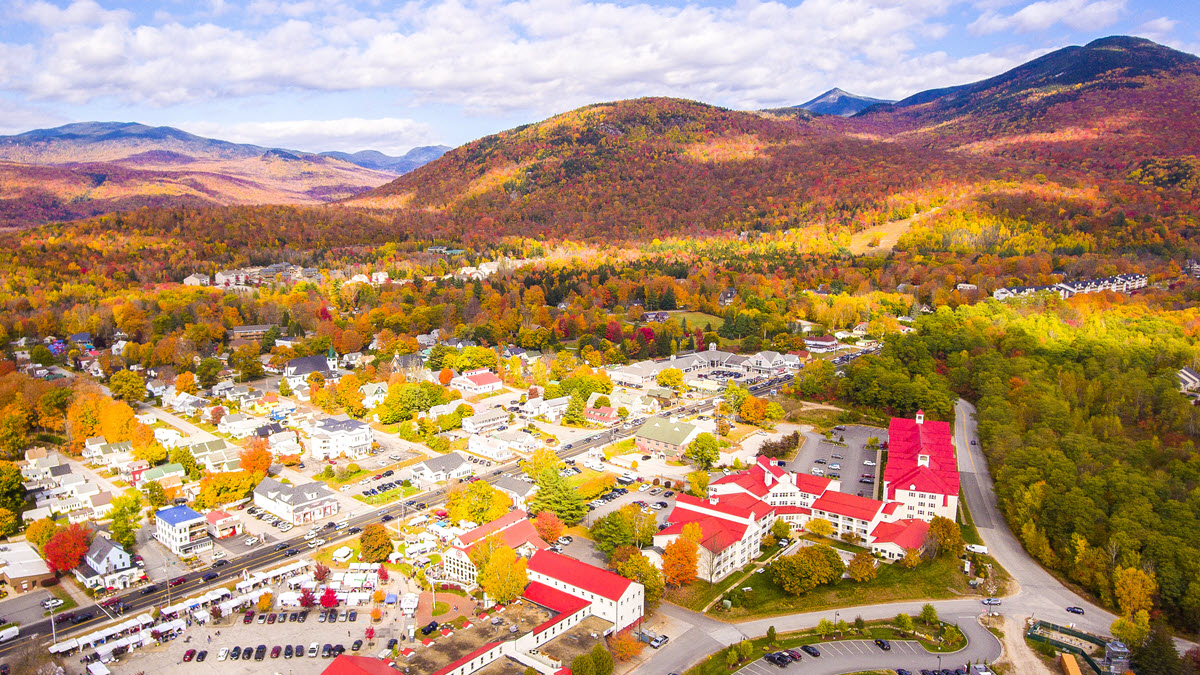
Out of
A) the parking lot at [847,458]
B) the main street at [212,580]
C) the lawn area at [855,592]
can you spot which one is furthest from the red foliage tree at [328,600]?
the parking lot at [847,458]

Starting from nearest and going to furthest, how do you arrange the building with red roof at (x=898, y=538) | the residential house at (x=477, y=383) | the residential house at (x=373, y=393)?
the building with red roof at (x=898, y=538) → the residential house at (x=373, y=393) → the residential house at (x=477, y=383)

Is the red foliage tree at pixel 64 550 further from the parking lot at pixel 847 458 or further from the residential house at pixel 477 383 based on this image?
the parking lot at pixel 847 458

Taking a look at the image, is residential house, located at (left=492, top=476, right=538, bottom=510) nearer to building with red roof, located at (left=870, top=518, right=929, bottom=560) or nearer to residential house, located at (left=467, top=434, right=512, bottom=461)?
residential house, located at (left=467, top=434, right=512, bottom=461)

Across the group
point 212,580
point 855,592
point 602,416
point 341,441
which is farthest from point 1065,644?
point 341,441

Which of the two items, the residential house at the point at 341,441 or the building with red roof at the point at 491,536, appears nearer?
the building with red roof at the point at 491,536

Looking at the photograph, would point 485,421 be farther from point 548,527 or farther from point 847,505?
point 847,505

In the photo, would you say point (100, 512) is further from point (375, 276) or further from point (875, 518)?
point (375, 276)
